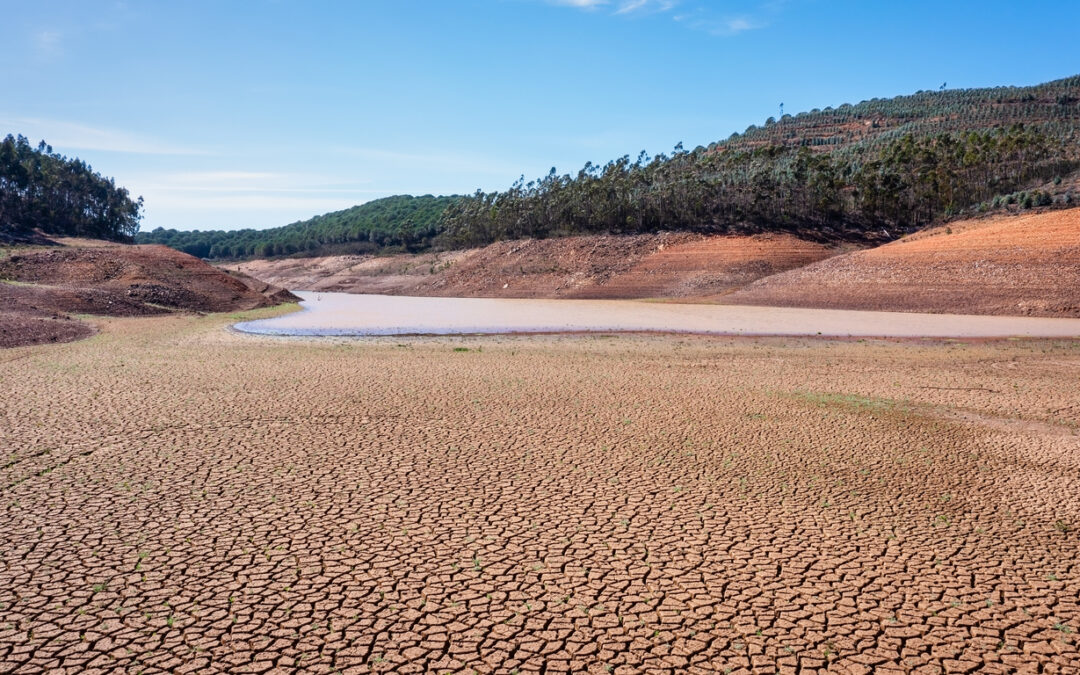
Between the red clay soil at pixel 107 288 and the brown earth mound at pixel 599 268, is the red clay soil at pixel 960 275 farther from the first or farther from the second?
the red clay soil at pixel 107 288

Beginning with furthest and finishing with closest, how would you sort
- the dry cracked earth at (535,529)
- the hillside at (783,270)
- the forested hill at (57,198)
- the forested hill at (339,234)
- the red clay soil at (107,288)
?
1. the forested hill at (339,234)
2. the forested hill at (57,198)
3. the hillside at (783,270)
4. the red clay soil at (107,288)
5. the dry cracked earth at (535,529)

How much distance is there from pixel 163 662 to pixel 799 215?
62.4m

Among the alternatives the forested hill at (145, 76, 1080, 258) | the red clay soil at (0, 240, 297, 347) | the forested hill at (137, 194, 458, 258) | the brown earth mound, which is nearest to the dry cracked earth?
the red clay soil at (0, 240, 297, 347)

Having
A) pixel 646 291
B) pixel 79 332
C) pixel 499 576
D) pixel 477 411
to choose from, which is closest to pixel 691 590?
pixel 499 576

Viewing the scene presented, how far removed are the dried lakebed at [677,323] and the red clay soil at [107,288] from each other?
6.12m

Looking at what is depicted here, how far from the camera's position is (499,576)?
5.48m

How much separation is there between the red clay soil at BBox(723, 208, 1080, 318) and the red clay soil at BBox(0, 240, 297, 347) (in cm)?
3149

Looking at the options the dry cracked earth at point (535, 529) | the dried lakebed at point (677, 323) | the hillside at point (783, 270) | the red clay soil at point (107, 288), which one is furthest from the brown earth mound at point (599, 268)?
the dry cracked earth at point (535, 529)

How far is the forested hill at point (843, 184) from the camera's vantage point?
57.0 metres

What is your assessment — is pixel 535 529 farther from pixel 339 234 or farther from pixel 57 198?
pixel 339 234

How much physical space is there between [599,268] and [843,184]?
23445 millimetres

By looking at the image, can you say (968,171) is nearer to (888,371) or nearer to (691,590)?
(888,371)

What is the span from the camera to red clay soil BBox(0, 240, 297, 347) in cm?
2687

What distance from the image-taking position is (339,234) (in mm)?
125375
